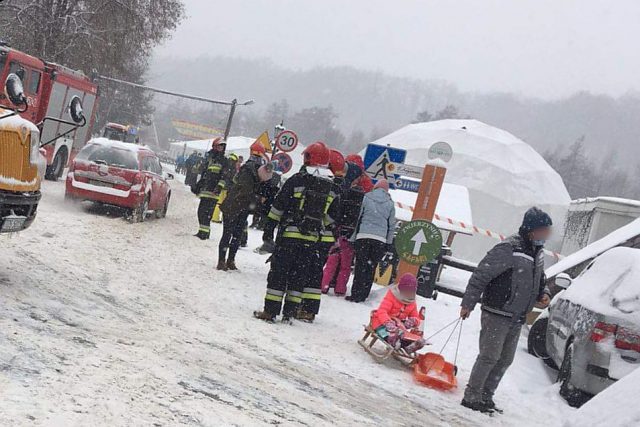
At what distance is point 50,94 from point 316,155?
13777 mm

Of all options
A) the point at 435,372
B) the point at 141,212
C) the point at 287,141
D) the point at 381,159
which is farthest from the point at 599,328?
the point at 287,141

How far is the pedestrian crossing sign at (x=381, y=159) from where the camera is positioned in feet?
40.2

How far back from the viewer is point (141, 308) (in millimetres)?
6844

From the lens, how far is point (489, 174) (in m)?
45.8

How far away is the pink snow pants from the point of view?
10492 mm

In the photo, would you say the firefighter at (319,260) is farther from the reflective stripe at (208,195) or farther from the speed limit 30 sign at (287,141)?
the speed limit 30 sign at (287,141)

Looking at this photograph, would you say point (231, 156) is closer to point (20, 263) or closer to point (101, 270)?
point (101, 270)

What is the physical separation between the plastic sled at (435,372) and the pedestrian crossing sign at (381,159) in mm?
5721

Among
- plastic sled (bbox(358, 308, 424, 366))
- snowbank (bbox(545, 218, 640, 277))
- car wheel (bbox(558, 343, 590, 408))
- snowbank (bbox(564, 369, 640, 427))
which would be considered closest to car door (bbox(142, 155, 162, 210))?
plastic sled (bbox(358, 308, 424, 366))

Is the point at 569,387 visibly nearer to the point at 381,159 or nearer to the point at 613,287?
the point at 613,287

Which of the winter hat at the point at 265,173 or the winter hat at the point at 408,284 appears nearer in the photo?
the winter hat at the point at 408,284

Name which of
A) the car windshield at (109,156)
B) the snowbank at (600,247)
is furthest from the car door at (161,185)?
the snowbank at (600,247)

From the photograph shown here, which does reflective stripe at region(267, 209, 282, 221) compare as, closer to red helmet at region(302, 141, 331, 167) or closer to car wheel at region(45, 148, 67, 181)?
red helmet at region(302, 141, 331, 167)

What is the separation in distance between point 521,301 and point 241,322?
3.06 m
